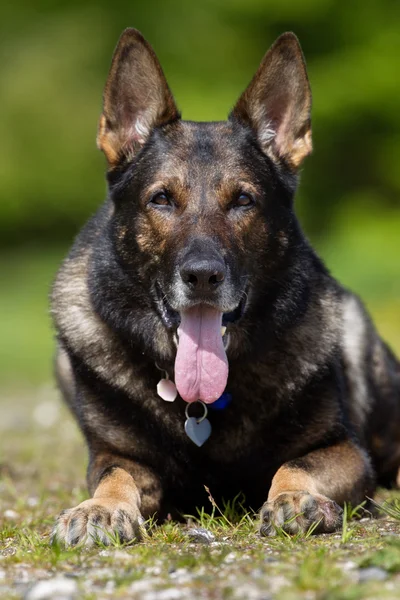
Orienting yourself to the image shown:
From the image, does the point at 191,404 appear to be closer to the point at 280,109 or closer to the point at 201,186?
the point at 201,186

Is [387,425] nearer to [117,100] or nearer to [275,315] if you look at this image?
[275,315]

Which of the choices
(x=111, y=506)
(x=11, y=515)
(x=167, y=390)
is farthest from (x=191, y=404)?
(x=11, y=515)

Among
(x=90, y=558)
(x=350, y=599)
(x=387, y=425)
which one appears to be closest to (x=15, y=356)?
(x=387, y=425)

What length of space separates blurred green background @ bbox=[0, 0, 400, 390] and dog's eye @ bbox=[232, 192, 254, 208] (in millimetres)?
14092

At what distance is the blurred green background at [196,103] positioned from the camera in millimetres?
22141

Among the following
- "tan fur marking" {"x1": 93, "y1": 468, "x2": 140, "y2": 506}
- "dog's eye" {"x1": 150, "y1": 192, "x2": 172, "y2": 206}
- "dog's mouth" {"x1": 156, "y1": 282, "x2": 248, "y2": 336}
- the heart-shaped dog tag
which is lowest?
"tan fur marking" {"x1": 93, "y1": 468, "x2": 140, "y2": 506}

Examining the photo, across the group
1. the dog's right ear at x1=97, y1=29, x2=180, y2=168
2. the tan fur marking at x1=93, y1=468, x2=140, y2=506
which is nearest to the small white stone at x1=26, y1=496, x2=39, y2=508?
the tan fur marking at x1=93, y1=468, x2=140, y2=506

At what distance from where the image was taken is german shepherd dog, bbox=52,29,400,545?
14.0 ft

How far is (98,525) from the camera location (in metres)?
3.72

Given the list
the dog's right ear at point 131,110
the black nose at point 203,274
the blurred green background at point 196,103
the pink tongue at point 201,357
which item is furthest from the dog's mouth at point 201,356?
the blurred green background at point 196,103

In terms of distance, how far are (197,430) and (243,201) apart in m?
1.08

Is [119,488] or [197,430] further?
[197,430]

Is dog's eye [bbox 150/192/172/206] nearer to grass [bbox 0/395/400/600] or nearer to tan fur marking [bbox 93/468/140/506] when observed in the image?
tan fur marking [bbox 93/468/140/506]

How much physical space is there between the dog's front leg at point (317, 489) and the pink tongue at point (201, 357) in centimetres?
48
